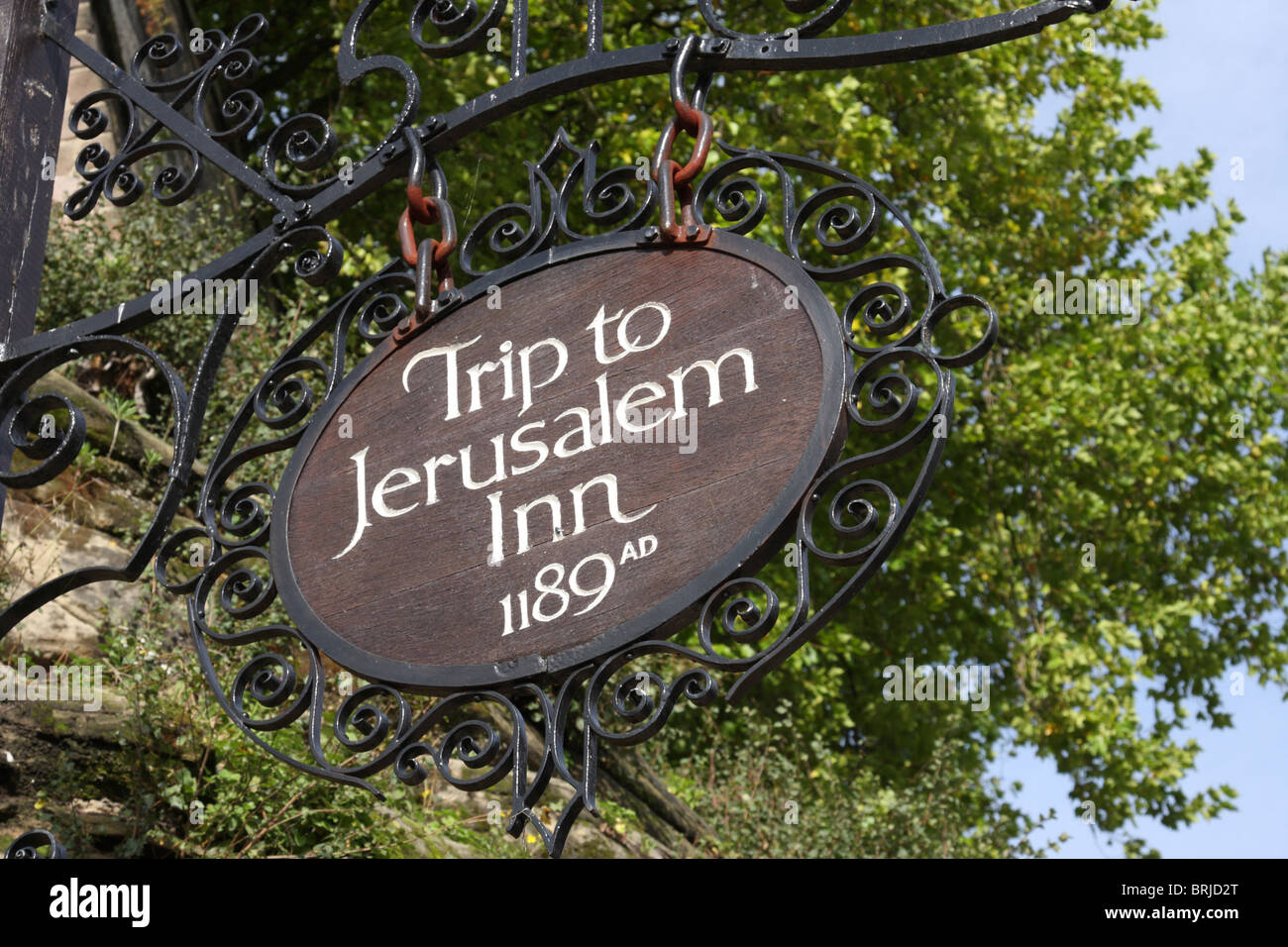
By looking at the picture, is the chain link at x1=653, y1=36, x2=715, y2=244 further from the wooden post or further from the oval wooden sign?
the wooden post

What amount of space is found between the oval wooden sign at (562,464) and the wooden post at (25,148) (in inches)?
47.4

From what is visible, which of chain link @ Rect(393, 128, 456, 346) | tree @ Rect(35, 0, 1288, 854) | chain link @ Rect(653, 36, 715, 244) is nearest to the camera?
chain link @ Rect(653, 36, 715, 244)

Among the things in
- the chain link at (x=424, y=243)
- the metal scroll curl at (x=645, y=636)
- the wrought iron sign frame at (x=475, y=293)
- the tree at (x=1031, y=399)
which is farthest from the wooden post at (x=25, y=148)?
the tree at (x=1031, y=399)

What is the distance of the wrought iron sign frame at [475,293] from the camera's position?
269 centimetres

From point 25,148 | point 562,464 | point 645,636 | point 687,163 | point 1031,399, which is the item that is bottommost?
point 645,636

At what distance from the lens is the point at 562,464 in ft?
9.37

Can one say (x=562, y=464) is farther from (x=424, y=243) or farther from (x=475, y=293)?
(x=424, y=243)

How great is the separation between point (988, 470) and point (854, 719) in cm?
219

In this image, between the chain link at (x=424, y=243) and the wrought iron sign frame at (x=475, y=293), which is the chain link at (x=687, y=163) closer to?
the wrought iron sign frame at (x=475, y=293)

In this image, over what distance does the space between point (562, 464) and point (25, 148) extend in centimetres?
214

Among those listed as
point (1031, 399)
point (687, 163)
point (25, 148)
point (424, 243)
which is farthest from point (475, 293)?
point (1031, 399)

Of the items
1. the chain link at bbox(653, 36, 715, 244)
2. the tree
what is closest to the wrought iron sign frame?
the chain link at bbox(653, 36, 715, 244)

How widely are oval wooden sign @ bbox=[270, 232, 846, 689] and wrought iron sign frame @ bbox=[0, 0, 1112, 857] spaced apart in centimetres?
5

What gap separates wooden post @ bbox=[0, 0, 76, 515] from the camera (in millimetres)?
3914
